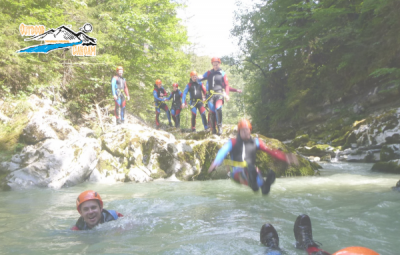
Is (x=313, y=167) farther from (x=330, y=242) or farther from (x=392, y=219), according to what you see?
(x=330, y=242)

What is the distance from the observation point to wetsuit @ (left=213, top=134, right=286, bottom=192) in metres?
4.87

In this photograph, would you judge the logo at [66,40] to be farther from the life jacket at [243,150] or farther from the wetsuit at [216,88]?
the life jacket at [243,150]

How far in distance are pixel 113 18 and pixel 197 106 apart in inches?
270

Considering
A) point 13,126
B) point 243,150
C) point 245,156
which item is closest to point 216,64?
point 243,150

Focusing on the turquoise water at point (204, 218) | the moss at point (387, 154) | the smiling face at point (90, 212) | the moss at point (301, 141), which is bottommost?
the turquoise water at point (204, 218)

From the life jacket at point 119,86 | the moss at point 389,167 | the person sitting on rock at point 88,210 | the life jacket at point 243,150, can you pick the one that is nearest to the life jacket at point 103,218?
the person sitting on rock at point 88,210

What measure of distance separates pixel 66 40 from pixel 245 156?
1066cm

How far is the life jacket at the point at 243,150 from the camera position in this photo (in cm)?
514

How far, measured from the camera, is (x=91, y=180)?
783cm

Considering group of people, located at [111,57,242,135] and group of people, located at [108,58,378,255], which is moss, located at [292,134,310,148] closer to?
group of people, located at [111,57,242,135]

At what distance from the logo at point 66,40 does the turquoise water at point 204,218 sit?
665 centimetres

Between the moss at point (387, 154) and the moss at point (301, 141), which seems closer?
the moss at point (387, 154)

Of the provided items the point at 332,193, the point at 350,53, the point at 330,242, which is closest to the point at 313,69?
the point at 350,53

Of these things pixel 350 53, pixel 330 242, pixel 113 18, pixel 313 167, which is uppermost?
pixel 113 18
